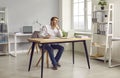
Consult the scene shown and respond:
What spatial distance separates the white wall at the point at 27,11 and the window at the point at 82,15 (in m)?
0.74

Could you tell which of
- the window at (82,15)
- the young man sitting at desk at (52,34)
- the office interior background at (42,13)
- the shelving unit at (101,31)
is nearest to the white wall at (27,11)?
the office interior background at (42,13)

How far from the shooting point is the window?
6.83 metres

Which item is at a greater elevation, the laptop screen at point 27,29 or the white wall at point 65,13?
the white wall at point 65,13

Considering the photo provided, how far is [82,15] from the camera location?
23.3 feet

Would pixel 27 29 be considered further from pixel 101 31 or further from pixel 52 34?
pixel 101 31

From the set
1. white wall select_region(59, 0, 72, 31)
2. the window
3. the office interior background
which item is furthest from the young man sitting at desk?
white wall select_region(59, 0, 72, 31)

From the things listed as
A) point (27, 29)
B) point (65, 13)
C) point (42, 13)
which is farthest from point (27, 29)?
point (65, 13)

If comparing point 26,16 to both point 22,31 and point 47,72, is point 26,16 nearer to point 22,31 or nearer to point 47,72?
point 22,31

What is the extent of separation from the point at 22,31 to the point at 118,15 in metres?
3.23

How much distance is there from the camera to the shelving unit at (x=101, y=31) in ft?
17.0

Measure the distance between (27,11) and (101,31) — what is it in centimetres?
282

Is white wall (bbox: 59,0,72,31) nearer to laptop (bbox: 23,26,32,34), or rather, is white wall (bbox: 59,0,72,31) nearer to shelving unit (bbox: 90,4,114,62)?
laptop (bbox: 23,26,32,34)

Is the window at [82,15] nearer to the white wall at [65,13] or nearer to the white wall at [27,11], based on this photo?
the white wall at [65,13]

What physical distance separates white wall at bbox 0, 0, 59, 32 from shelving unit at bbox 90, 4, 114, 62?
2.16 meters
